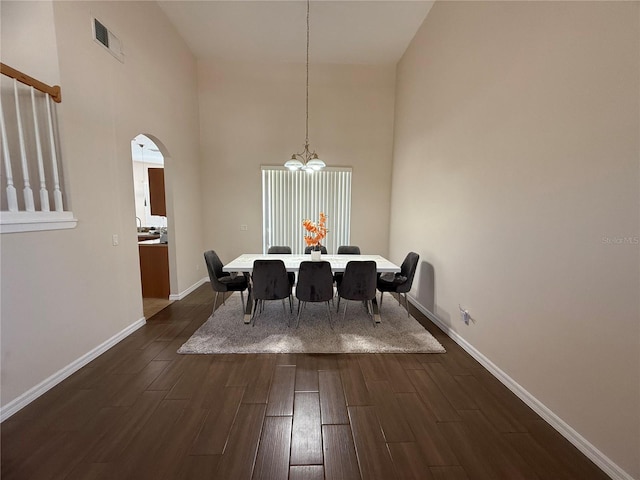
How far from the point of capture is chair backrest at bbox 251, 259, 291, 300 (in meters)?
2.96

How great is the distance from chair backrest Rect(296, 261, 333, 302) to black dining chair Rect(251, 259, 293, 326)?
0.19 metres

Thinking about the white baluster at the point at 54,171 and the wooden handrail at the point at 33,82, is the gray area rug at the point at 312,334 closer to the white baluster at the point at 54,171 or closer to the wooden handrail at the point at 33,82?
the white baluster at the point at 54,171

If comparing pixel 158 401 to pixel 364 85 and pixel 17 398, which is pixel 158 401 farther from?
pixel 364 85

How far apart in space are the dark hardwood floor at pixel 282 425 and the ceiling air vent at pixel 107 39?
10.2 feet

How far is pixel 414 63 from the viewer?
13.4 ft

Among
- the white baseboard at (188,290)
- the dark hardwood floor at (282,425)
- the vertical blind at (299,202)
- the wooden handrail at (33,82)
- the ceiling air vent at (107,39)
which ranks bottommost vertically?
the dark hardwood floor at (282,425)

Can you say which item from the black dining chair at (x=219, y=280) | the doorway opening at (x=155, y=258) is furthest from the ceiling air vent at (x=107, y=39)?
the black dining chair at (x=219, y=280)

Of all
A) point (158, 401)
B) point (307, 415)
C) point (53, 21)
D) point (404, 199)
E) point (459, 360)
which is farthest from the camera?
point (404, 199)

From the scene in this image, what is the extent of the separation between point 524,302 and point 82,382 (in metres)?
3.58

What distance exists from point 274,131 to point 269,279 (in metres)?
3.28

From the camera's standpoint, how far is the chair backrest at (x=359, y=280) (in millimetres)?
2985

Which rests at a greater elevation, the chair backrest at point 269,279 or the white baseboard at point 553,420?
the chair backrest at point 269,279

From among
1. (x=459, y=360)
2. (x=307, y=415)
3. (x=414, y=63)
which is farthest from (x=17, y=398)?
(x=414, y=63)

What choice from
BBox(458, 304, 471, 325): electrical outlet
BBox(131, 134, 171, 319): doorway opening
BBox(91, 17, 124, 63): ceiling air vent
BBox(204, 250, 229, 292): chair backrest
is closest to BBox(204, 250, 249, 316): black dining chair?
BBox(204, 250, 229, 292): chair backrest
